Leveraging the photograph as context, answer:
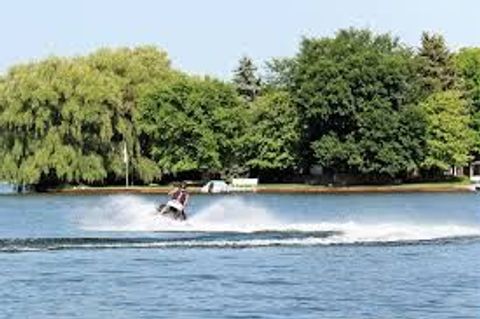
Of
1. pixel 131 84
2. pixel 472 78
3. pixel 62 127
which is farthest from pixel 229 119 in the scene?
pixel 472 78

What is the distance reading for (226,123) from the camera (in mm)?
113562

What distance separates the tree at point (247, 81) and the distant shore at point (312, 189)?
22224 mm

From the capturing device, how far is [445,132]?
374 ft

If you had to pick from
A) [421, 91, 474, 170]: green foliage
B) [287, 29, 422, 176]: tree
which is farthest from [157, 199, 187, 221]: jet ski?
[421, 91, 474, 170]: green foliage

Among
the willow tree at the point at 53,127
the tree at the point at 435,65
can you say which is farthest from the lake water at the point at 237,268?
the tree at the point at 435,65

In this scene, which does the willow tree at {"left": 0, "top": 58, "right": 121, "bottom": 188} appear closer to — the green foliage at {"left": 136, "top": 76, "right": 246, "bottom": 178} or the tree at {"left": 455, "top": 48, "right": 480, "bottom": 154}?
the green foliage at {"left": 136, "top": 76, "right": 246, "bottom": 178}

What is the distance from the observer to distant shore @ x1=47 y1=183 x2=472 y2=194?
10194 centimetres

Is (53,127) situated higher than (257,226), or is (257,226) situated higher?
(53,127)

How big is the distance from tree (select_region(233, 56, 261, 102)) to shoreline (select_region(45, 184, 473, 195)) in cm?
2370

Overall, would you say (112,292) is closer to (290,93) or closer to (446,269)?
(446,269)

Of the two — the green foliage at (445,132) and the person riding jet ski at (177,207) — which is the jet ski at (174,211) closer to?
the person riding jet ski at (177,207)

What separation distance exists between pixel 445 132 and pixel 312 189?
14513 millimetres

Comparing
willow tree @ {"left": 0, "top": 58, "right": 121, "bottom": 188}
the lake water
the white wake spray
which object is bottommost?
the lake water

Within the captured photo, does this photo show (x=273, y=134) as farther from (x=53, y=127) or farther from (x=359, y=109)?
(x=53, y=127)
